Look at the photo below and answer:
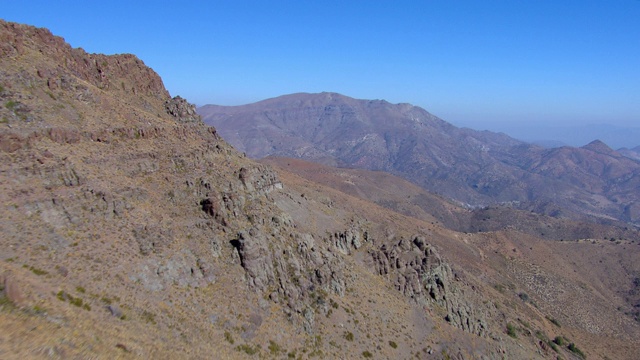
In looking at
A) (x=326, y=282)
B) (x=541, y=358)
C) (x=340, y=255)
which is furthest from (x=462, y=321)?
(x=326, y=282)

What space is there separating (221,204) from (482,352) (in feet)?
135

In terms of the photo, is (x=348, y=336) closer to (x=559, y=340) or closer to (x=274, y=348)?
(x=274, y=348)

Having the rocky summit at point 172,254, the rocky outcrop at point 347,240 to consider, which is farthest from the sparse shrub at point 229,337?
the rocky outcrop at point 347,240

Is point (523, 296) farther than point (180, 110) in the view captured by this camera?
Yes

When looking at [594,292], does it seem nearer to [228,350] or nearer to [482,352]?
[482,352]

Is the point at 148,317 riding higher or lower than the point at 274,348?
higher

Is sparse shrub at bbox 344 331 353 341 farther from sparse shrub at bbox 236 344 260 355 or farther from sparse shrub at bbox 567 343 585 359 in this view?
sparse shrub at bbox 567 343 585 359

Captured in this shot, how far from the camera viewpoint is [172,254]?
119ft

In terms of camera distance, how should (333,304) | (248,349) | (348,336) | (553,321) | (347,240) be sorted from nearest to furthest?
(248,349)
(348,336)
(333,304)
(347,240)
(553,321)

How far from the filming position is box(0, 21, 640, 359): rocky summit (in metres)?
26.6

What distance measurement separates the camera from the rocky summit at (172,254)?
26.6 meters

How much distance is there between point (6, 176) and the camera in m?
30.9

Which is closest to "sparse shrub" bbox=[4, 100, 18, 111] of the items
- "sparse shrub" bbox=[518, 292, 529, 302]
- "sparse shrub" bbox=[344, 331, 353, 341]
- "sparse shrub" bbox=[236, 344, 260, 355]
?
"sparse shrub" bbox=[236, 344, 260, 355]

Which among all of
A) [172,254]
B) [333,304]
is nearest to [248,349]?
[172,254]
